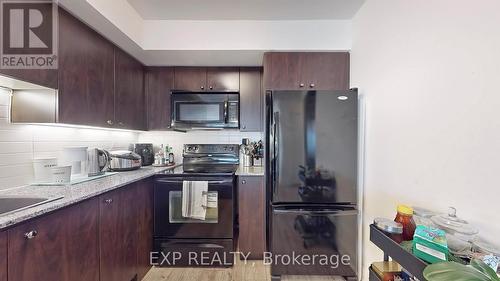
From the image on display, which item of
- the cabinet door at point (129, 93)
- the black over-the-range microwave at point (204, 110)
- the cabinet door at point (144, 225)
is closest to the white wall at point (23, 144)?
the cabinet door at point (129, 93)

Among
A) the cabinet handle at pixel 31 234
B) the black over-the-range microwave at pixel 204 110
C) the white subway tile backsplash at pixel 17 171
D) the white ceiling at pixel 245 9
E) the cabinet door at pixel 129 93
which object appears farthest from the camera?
the black over-the-range microwave at pixel 204 110

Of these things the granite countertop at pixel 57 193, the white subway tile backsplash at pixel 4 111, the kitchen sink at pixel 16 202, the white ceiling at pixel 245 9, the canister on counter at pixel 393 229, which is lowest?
the canister on counter at pixel 393 229

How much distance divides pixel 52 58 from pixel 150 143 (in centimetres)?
157

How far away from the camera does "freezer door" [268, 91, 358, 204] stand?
1.92 m

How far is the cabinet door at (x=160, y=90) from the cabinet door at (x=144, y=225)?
34.4 inches

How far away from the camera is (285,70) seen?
2275 millimetres

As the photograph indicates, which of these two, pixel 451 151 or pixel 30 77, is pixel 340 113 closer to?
pixel 451 151

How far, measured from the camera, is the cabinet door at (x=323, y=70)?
7.45ft

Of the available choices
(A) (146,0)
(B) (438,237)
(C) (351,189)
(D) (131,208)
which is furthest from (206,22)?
(B) (438,237)

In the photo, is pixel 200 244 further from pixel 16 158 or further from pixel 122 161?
pixel 16 158

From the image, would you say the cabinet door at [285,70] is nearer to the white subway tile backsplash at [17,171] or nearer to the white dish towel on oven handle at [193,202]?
the white dish towel on oven handle at [193,202]

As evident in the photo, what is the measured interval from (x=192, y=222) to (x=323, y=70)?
1.89m

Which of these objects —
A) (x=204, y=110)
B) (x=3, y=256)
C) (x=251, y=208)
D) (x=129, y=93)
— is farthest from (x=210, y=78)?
(x=3, y=256)

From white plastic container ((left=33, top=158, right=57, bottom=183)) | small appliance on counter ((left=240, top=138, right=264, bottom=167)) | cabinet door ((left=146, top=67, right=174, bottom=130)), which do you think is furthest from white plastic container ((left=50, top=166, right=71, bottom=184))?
small appliance on counter ((left=240, top=138, right=264, bottom=167))
